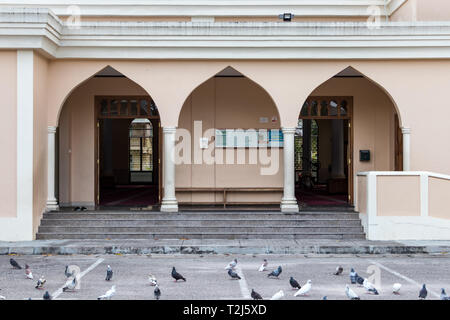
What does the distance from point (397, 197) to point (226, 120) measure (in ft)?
15.5

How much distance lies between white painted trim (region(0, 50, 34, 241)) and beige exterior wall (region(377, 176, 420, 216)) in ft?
22.1

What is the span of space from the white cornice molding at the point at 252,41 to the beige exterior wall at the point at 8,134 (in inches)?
43.1

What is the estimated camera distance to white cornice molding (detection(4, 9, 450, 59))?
13.9m

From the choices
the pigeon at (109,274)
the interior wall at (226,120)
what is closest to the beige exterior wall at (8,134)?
the interior wall at (226,120)

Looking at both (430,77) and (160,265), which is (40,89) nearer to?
(160,265)

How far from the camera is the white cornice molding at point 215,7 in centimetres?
1755

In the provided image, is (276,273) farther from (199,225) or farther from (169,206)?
(169,206)

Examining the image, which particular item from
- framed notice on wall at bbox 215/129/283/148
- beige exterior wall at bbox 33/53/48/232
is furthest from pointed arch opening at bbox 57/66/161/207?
beige exterior wall at bbox 33/53/48/232

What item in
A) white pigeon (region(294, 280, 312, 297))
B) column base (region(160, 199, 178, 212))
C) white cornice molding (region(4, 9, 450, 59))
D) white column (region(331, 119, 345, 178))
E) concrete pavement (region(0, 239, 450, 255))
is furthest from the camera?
white column (region(331, 119, 345, 178))

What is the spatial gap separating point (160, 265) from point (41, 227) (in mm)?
3791

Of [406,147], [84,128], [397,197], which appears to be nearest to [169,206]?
[84,128]

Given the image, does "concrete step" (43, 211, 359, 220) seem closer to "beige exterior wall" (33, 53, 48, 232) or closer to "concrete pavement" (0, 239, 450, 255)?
"beige exterior wall" (33, 53, 48, 232)

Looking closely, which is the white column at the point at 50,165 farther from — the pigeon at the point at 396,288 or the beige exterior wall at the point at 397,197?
the pigeon at the point at 396,288
